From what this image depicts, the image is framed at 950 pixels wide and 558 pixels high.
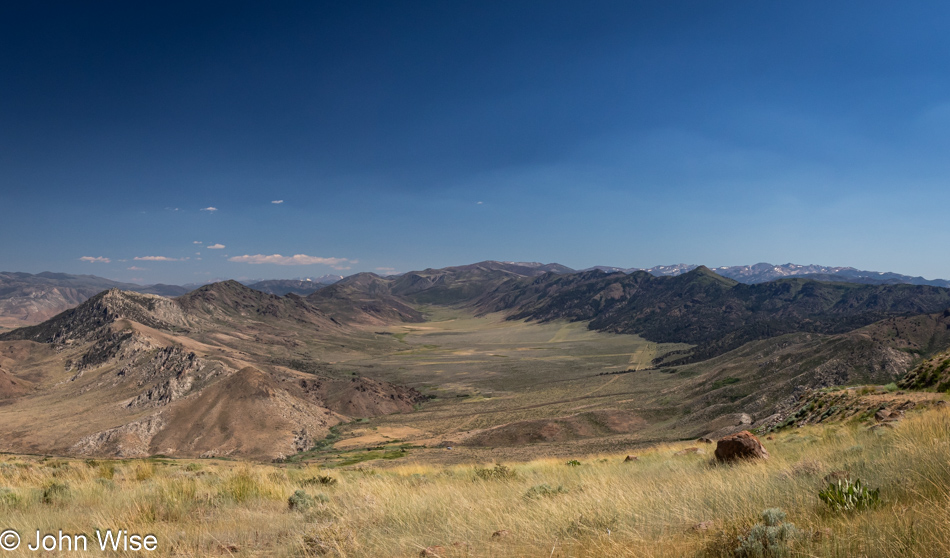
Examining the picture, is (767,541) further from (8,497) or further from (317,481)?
(8,497)

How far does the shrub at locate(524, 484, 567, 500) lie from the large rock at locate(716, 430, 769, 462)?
4962 mm

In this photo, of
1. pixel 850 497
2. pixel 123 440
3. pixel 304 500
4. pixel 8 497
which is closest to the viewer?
pixel 850 497

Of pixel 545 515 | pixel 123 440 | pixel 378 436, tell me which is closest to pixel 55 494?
pixel 545 515

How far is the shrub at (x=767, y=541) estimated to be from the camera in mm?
3383

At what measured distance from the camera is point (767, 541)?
353cm

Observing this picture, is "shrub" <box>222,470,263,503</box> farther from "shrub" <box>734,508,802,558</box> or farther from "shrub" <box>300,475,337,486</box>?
"shrub" <box>734,508,802,558</box>

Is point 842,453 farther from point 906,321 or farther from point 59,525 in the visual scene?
point 906,321

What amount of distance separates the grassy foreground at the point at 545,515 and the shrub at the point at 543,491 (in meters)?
0.04

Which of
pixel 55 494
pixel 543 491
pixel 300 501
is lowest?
pixel 55 494

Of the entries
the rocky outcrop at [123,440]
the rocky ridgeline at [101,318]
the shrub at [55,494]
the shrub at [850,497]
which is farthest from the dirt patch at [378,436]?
the rocky ridgeline at [101,318]

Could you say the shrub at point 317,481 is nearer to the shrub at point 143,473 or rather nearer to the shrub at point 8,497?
the shrub at point 143,473

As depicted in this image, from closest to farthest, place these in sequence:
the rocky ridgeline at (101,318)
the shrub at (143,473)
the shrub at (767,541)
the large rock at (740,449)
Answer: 1. the shrub at (767,541)
2. the large rock at (740,449)
3. the shrub at (143,473)
4. the rocky ridgeline at (101,318)

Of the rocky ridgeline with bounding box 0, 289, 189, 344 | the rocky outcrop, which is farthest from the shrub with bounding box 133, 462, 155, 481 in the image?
the rocky ridgeline with bounding box 0, 289, 189, 344

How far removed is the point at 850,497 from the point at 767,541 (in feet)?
4.53
